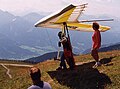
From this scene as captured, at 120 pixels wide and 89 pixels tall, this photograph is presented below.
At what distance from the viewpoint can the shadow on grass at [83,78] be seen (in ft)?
70.7

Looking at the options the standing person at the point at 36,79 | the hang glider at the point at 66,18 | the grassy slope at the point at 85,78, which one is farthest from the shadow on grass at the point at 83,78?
the standing person at the point at 36,79

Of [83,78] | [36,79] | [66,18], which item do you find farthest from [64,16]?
[36,79]

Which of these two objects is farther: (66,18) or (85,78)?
(66,18)

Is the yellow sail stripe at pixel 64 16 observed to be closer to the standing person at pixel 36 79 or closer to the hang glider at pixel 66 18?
the hang glider at pixel 66 18

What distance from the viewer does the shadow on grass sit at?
70.7 ft

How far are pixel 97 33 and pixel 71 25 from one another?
10969 millimetres

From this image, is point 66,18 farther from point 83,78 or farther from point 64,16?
point 83,78

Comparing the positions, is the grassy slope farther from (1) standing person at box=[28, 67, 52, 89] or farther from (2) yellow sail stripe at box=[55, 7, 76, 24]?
(1) standing person at box=[28, 67, 52, 89]

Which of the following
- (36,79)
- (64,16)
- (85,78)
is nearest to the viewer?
(36,79)

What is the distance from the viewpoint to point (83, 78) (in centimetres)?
2288

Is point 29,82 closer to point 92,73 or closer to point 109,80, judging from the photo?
point 92,73

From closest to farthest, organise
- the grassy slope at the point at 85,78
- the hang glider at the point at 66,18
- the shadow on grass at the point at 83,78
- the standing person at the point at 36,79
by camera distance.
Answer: the standing person at the point at 36,79, the grassy slope at the point at 85,78, the shadow on grass at the point at 83,78, the hang glider at the point at 66,18

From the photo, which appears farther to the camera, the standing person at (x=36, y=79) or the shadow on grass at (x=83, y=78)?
the shadow on grass at (x=83, y=78)

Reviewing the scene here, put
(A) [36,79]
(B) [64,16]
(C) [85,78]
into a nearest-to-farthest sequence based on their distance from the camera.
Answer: (A) [36,79], (C) [85,78], (B) [64,16]
